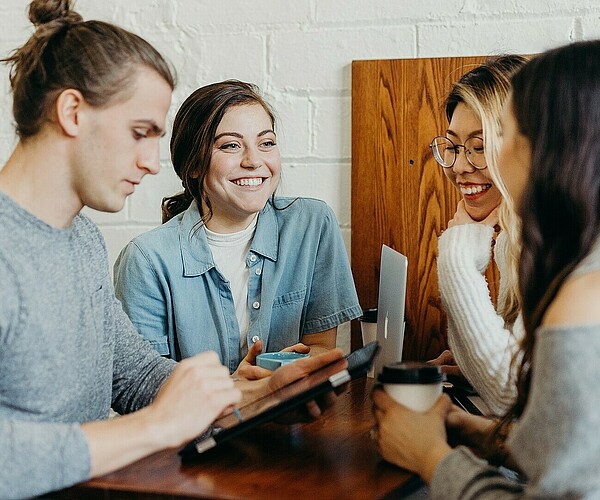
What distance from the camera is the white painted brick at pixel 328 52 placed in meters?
1.93

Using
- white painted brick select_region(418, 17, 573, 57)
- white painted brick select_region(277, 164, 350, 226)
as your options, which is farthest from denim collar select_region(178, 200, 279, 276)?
white painted brick select_region(418, 17, 573, 57)

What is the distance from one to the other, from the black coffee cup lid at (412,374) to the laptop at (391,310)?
0.97 ft

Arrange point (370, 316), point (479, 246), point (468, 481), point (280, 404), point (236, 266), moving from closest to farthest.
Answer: point (468, 481)
point (280, 404)
point (479, 246)
point (370, 316)
point (236, 266)

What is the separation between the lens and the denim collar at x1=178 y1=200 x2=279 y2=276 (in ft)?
5.76

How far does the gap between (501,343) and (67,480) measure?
735 millimetres

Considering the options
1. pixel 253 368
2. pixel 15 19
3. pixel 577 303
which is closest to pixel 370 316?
pixel 253 368

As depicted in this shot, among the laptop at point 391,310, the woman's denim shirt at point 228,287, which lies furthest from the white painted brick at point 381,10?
the laptop at point 391,310

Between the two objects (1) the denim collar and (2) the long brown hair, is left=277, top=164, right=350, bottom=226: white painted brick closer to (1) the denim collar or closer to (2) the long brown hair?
(1) the denim collar

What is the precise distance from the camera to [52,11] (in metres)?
1.19

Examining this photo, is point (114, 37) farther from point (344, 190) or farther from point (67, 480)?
point (344, 190)

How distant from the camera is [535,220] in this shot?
955 millimetres

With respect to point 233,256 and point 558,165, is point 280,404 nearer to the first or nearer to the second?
point 558,165

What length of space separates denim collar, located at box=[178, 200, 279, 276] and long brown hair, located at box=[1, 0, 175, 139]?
0.64m

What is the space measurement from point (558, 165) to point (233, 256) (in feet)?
3.24
